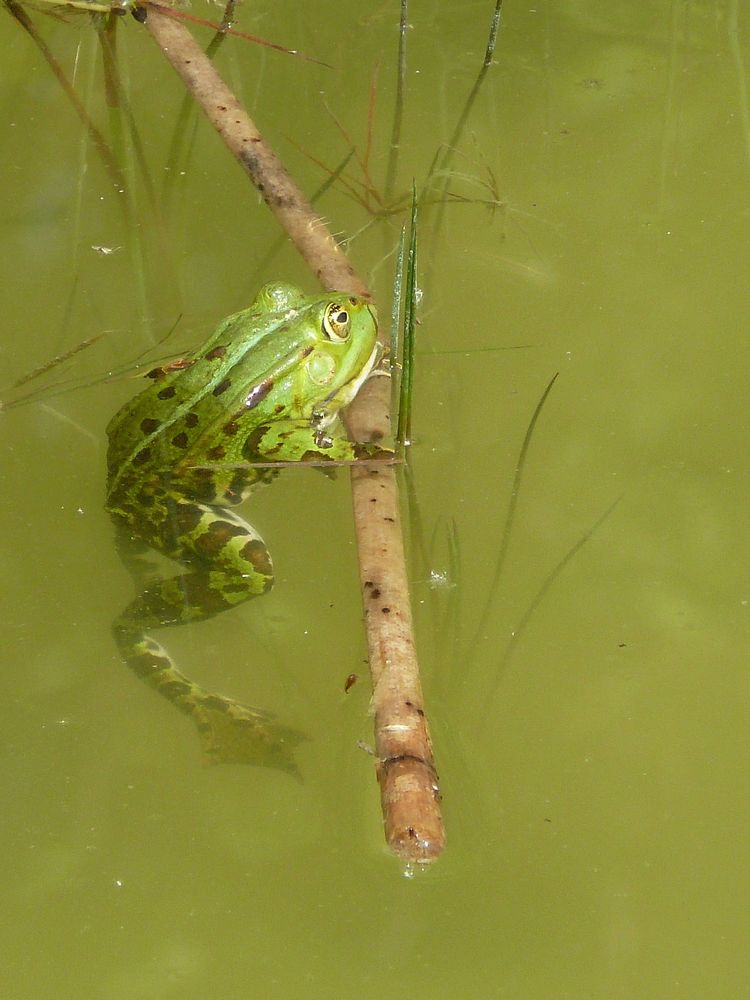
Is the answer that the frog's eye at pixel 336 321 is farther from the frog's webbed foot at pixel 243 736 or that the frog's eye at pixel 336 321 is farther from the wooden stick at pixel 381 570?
the frog's webbed foot at pixel 243 736

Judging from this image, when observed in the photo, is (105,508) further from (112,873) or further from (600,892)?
(600,892)

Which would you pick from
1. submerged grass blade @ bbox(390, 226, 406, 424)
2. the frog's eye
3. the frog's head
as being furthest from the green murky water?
the frog's eye

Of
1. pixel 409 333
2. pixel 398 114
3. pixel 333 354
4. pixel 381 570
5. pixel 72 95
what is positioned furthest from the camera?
pixel 72 95

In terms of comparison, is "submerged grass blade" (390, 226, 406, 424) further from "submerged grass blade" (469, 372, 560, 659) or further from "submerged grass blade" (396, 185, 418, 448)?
"submerged grass blade" (469, 372, 560, 659)

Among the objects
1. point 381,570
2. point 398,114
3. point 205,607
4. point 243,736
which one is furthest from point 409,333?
point 398,114

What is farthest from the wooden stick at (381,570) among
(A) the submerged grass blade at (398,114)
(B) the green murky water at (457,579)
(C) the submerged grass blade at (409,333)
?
(A) the submerged grass blade at (398,114)

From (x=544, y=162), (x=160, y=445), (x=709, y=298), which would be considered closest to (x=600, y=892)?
(x=160, y=445)

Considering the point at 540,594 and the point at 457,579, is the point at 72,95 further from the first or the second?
the point at 540,594
